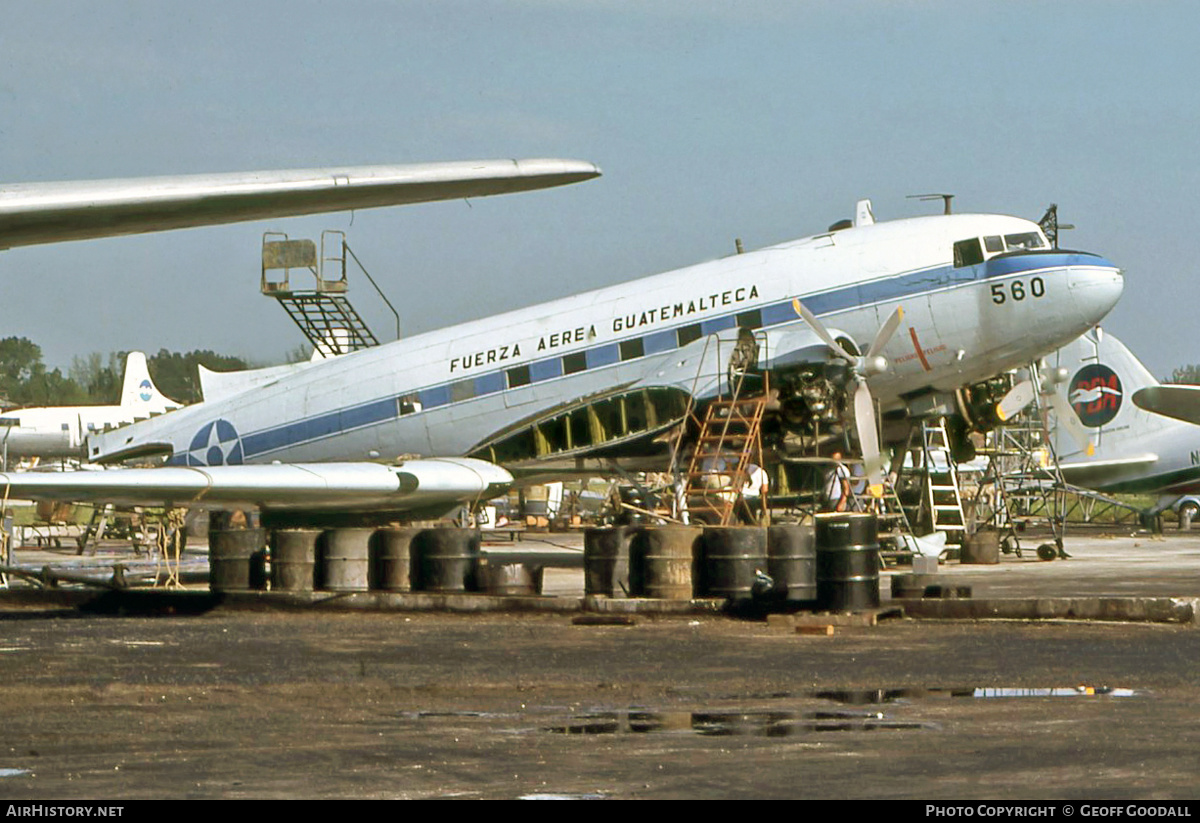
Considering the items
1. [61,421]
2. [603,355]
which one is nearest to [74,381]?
[61,421]

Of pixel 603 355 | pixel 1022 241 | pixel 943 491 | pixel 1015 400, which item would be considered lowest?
pixel 943 491

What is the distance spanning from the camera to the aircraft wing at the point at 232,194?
22.3 ft

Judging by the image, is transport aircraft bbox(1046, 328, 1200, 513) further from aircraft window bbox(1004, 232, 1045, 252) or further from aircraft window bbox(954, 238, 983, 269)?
aircraft window bbox(954, 238, 983, 269)

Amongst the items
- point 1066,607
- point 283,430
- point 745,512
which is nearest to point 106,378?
point 283,430

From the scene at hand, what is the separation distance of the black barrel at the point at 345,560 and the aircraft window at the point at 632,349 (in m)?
8.82

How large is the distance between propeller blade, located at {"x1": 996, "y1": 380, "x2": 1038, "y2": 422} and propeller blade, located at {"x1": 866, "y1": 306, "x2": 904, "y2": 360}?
445 cm

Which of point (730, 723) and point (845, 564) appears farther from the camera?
point (845, 564)

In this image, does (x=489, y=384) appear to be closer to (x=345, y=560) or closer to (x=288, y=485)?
(x=288, y=485)

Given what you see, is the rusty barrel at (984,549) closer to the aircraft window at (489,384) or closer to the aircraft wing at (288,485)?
the aircraft wing at (288,485)

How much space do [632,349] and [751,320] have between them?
244 cm

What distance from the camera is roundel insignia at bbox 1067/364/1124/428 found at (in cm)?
5638

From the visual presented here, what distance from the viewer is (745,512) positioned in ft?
94.9

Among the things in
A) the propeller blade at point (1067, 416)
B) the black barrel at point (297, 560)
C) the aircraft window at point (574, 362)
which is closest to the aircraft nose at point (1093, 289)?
the propeller blade at point (1067, 416)

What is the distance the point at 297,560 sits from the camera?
2366cm
